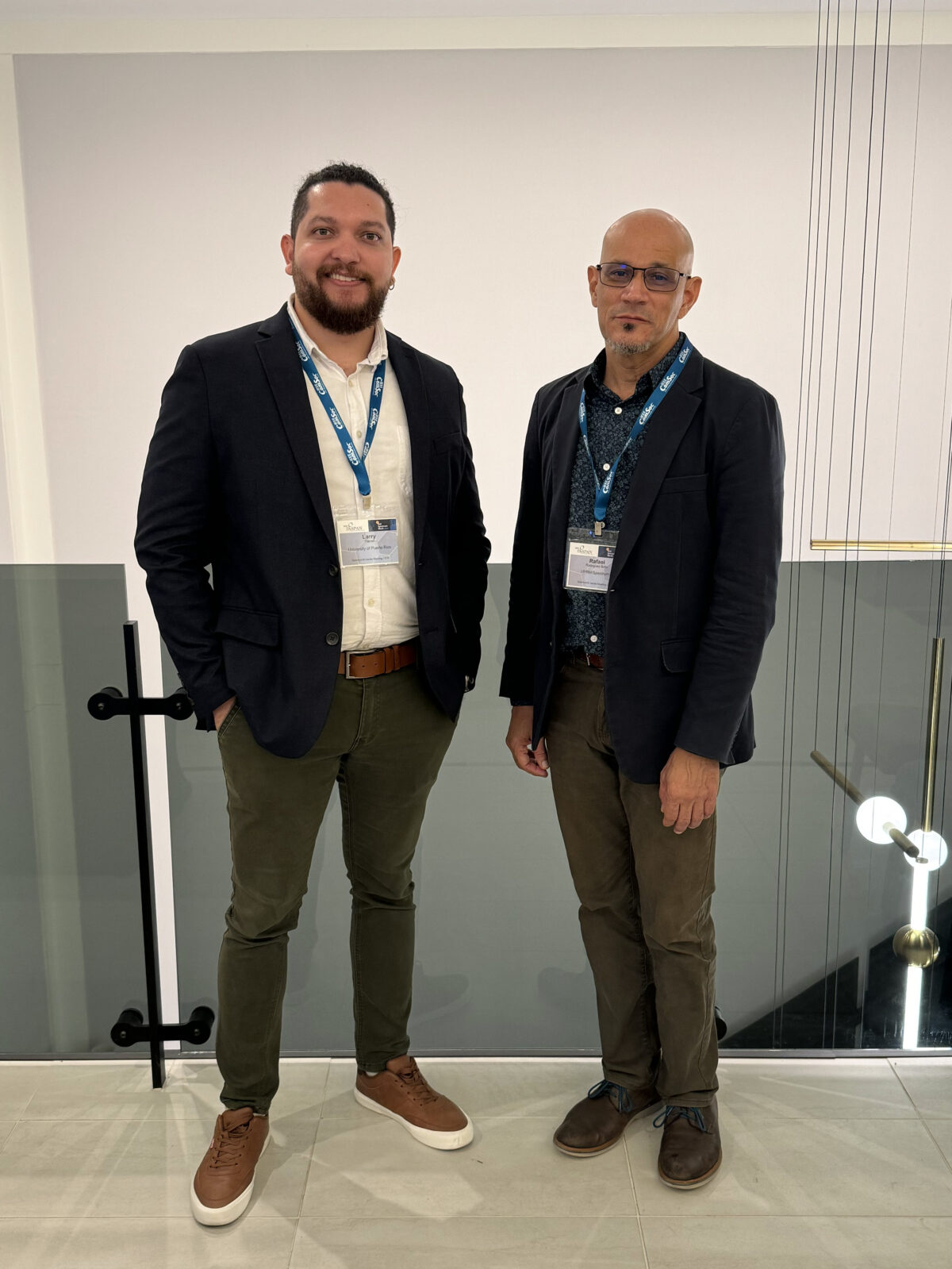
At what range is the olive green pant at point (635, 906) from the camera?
74.2 inches

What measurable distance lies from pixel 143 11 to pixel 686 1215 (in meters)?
4.97

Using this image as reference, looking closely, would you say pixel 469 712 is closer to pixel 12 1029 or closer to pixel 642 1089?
pixel 642 1089

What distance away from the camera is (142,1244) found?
1.84 meters

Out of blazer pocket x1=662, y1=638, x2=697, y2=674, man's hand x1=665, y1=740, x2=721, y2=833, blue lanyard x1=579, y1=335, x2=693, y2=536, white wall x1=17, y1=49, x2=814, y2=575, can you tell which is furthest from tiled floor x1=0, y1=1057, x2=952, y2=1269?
white wall x1=17, y1=49, x2=814, y2=575

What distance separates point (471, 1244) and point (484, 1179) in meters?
0.15

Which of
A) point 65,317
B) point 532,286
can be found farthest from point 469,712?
point 65,317

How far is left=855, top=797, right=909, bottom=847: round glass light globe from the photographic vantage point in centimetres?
245

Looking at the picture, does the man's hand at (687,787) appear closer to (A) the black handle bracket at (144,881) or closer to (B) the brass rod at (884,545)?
(B) the brass rod at (884,545)

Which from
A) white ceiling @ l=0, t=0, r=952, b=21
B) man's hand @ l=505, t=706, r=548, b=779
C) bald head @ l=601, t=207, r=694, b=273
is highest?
white ceiling @ l=0, t=0, r=952, b=21

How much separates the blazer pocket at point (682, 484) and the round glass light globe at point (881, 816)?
3.54 feet

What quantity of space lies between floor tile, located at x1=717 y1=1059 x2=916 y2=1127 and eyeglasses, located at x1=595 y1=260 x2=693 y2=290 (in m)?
1.59

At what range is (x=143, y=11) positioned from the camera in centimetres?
469

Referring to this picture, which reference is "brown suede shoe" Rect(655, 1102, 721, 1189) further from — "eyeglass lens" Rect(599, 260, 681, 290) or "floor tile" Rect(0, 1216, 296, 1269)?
"eyeglass lens" Rect(599, 260, 681, 290)

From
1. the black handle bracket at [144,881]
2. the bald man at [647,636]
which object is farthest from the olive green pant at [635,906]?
the black handle bracket at [144,881]
